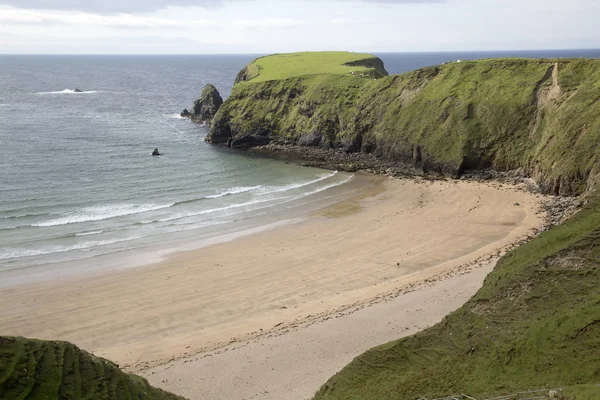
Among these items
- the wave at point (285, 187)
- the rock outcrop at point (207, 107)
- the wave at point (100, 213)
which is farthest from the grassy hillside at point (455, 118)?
the wave at point (100, 213)

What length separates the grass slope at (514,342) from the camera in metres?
17.3

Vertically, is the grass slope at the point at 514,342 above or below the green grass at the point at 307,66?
below

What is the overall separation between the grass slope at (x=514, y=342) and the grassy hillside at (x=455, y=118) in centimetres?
2467

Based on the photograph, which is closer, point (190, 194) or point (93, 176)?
point (190, 194)

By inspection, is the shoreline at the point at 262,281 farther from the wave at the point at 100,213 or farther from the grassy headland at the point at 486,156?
the wave at the point at 100,213

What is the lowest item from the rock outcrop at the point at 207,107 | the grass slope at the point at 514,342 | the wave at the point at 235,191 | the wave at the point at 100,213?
the wave at the point at 100,213

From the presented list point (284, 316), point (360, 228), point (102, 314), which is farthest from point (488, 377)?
point (360, 228)

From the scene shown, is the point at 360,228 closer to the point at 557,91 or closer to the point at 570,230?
the point at 570,230

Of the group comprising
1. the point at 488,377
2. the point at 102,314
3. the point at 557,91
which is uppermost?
the point at 557,91

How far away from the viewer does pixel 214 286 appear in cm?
3350

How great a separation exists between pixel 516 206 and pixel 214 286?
27178 mm

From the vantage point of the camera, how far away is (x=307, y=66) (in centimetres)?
9144

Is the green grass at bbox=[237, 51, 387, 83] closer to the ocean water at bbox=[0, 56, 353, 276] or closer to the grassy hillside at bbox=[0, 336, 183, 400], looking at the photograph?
the ocean water at bbox=[0, 56, 353, 276]

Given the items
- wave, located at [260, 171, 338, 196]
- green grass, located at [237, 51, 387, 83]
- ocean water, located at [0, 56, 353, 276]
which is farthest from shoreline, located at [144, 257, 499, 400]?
green grass, located at [237, 51, 387, 83]
